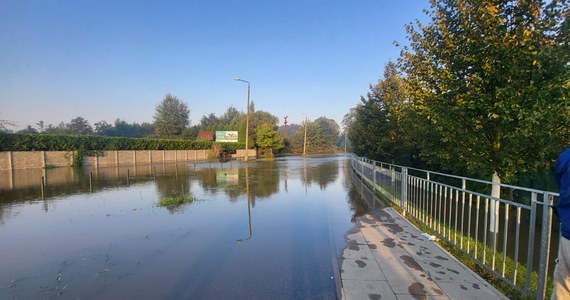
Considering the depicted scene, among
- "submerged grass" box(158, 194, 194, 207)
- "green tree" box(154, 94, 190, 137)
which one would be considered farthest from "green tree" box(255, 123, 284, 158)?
"submerged grass" box(158, 194, 194, 207)

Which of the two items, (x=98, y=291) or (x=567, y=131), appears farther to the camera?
(x=567, y=131)

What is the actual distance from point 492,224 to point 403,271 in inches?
76.9

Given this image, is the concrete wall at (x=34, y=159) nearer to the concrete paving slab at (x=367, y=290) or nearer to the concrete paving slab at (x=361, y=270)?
the concrete paving slab at (x=361, y=270)

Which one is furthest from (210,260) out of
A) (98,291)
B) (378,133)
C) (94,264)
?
(378,133)

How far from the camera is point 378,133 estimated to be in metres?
16.0

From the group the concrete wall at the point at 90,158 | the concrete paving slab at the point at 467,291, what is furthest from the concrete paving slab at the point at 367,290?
the concrete wall at the point at 90,158

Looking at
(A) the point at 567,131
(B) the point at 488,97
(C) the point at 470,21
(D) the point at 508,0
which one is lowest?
(A) the point at 567,131

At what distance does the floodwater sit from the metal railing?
5.40 ft

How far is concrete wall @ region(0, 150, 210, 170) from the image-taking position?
2434cm

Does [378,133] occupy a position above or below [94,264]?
above

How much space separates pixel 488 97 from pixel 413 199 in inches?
118

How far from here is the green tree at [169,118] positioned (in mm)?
63312

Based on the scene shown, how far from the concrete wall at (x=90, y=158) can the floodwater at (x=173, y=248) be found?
19537 millimetres

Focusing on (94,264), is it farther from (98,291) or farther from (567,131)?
(567,131)
